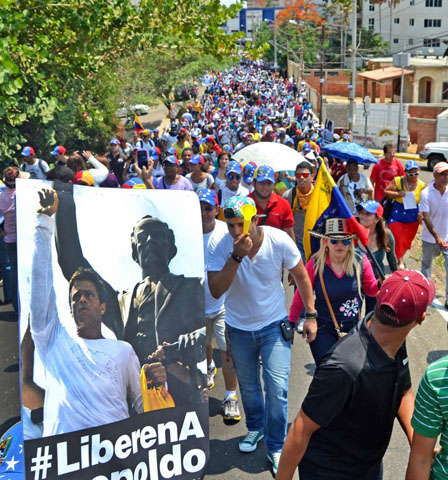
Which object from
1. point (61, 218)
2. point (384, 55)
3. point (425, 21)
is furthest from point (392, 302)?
point (425, 21)

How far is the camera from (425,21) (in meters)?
81.9

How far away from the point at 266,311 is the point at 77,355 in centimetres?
157

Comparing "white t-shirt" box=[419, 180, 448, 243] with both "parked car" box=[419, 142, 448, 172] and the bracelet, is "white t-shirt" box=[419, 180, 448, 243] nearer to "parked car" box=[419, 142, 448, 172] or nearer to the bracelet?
the bracelet

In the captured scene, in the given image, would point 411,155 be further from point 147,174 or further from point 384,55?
point 384,55

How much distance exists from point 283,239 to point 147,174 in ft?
13.5

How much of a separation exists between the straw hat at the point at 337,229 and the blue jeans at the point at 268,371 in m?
0.76

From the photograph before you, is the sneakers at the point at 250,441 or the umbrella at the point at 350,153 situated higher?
the umbrella at the point at 350,153

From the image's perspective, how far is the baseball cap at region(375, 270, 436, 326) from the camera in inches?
96.7

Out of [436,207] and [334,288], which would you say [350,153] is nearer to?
[436,207]

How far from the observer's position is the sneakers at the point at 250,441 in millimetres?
4582

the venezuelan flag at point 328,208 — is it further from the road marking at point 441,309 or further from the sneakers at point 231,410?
the road marking at point 441,309

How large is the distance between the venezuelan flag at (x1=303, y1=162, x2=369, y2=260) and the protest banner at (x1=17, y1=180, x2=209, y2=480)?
153 cm

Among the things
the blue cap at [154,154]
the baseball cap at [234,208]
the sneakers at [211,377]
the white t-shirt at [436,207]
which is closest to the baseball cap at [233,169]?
the white t-shirt at [436,207]

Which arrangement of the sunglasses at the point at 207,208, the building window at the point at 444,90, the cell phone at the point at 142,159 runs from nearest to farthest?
1. the sunglasses at the point at 207,208
2. the cell phone at the point at 142,159
3. the building window at the point at 444,90
